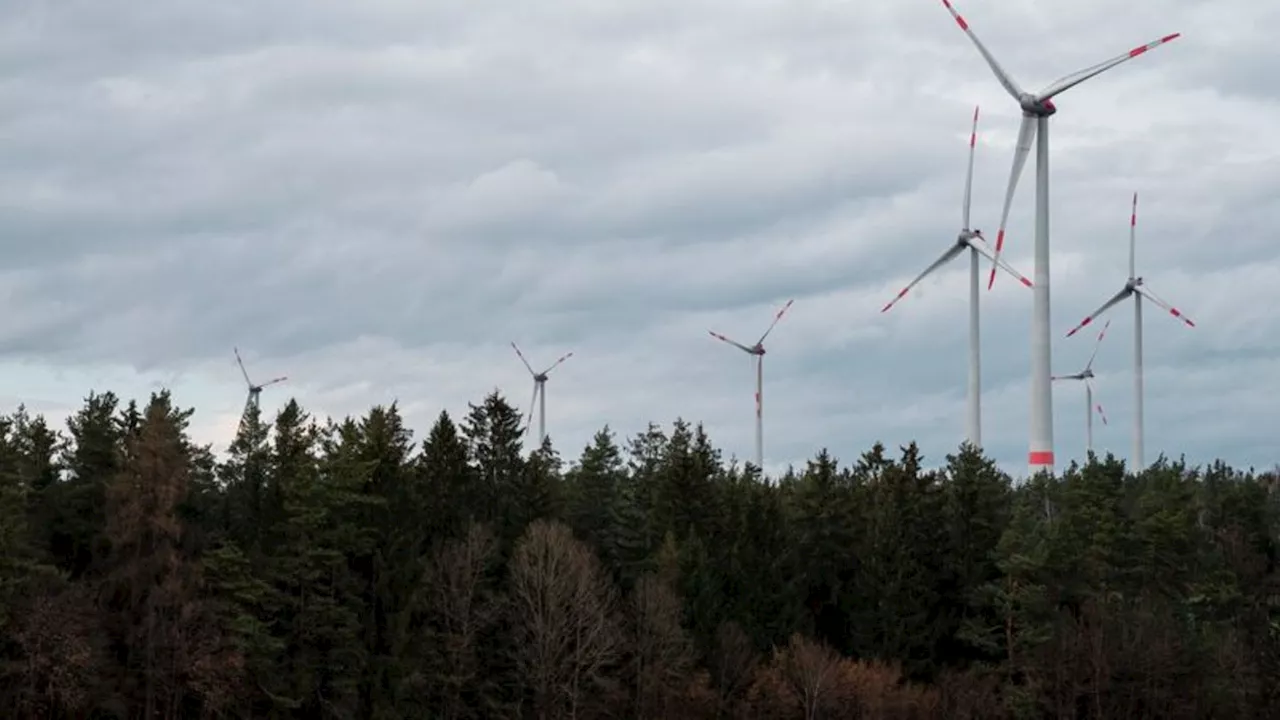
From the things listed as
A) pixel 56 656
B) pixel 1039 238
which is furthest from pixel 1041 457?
pixel 56 656

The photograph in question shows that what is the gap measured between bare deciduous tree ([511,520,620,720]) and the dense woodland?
212 millimetres

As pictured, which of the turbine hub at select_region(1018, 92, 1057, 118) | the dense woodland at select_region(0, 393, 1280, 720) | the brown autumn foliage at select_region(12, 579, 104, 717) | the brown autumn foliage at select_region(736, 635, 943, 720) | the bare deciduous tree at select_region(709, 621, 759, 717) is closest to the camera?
the brown autumn foliage at select_region(12, 579, 104, 717)

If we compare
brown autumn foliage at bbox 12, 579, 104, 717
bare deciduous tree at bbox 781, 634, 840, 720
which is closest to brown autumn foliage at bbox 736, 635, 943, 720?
bare deciduous tree at bbox 781, 634, 840, 720

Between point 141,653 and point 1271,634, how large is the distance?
6330 centimetres

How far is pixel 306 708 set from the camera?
98.4 m

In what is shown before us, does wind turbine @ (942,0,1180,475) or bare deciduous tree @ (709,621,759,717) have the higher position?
wind turbine @ (942,0,1180,475)

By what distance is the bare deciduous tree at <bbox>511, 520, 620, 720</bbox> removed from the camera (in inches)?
3935

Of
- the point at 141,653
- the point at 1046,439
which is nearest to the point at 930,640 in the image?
the point at 1046,439

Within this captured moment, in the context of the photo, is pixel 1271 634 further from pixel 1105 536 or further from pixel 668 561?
pixel 668 561

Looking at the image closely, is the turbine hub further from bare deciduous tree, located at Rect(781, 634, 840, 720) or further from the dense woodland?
bare deciduous tree, located at Rect(781, 634, 840, 720)

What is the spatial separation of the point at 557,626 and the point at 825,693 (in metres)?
14.9

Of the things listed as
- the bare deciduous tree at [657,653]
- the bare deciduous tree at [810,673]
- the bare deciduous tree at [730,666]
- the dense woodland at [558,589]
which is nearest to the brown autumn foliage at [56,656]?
the dense woodland at [558,589]

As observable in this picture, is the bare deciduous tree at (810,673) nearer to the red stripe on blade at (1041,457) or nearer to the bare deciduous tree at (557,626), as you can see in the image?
the bare deciduous tree at (557,626)

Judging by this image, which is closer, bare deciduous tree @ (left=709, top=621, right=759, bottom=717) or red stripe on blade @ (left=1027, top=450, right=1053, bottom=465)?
bare deciduous tree @ (left=709, top=621, right=759, bottom=717)
